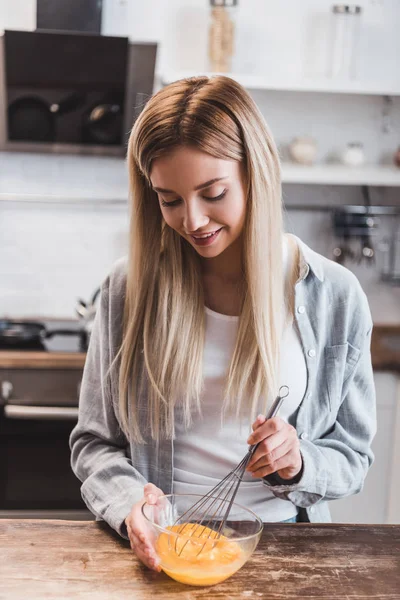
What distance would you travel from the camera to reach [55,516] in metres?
2.67

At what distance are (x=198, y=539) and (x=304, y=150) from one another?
2.27m

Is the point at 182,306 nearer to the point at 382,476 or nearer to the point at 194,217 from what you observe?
the point at 194,217

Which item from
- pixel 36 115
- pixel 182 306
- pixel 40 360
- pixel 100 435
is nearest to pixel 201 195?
pixel 182 306

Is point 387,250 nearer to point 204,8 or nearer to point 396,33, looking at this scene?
point 396,33

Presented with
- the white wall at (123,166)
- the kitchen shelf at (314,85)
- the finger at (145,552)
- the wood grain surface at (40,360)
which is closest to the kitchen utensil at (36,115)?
the white wall at (123,166)

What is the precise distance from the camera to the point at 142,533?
102cm

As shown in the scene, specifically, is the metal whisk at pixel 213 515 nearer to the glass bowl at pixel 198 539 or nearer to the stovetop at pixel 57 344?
the glass bowl at pixel 198 539

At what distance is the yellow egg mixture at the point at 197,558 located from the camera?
0.97 metres

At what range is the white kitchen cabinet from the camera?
280 centimetres

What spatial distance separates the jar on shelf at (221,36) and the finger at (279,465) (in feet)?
6.85

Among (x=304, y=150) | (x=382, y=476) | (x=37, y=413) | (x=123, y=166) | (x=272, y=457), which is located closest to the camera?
(x=272, y=457)

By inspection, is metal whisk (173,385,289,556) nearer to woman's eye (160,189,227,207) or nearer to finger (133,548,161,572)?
finger (133,548,161,572)

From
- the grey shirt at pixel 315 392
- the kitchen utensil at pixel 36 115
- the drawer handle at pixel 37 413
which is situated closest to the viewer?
the grey shirt at pixel 315 392

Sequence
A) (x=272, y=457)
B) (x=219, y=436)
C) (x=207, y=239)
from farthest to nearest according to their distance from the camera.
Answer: (x=219, y=436), (x=207, y=239), (x=272, y=457)
